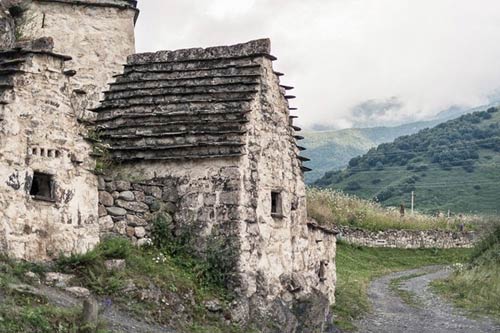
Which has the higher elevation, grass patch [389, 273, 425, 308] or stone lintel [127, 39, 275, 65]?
stone lintel [127, 39, 275, 65]

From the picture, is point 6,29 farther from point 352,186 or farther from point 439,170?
point 439,170

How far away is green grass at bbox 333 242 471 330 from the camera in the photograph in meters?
20.2

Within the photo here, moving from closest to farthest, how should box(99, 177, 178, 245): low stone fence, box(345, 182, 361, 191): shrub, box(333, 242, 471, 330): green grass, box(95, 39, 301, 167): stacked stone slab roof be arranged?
1. box(99, 177, 178, 245): low stone fence
2. box(95, 39, 301, 167): stacked stone slab roof
3. box(333, 242, 471, 330): green grass
4. box(345, 182, 361, 191): shrub

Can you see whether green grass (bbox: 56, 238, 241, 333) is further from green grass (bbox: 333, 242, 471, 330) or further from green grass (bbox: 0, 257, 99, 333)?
green grass (bbox: 333, 242, 471, 330)

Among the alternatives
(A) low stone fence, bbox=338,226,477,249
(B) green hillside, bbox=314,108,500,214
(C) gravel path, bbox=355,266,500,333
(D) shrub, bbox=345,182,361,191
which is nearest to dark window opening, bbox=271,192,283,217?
(C) gravel path, bbox=355,266,500,333

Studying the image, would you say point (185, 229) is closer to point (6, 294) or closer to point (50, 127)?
point (50, 127)

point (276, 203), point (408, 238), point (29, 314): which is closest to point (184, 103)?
point (276, 203)

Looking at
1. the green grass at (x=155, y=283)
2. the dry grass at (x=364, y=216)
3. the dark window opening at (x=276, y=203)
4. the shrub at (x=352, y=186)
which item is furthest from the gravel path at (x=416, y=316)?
the shrub at (x=352, y=186)

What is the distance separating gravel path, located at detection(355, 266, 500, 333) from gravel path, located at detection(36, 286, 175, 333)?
8194mm

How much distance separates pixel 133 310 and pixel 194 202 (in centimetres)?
270

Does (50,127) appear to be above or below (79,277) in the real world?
above

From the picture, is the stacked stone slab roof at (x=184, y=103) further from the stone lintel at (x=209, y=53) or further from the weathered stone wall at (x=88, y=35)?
the weathered stone wall at (x=88, y=35)

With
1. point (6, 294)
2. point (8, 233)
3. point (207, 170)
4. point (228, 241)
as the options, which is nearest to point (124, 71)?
point (207, 170)

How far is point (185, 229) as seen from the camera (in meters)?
13.5
